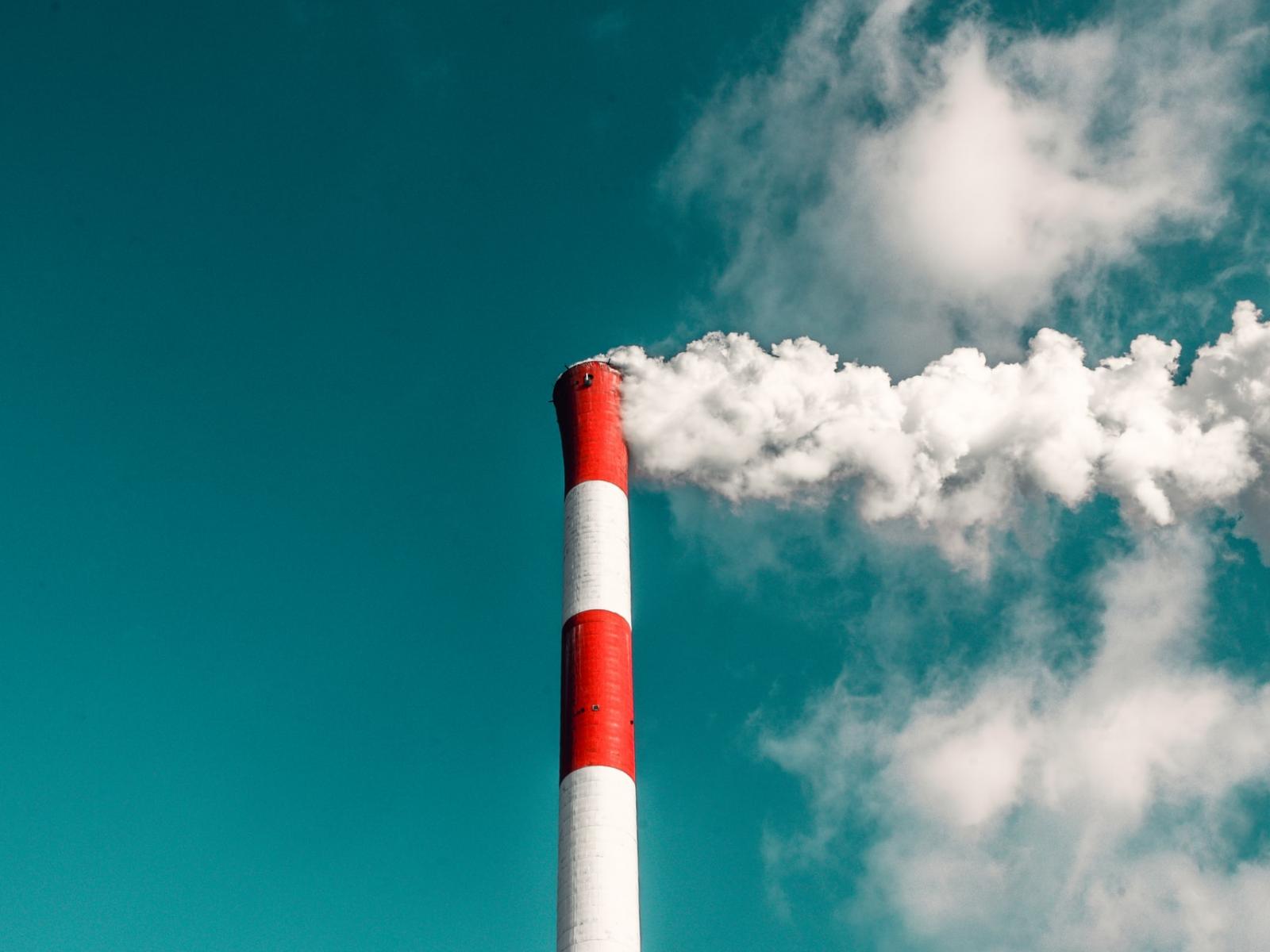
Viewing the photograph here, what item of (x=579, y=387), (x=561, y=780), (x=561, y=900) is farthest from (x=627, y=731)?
(x=579, y=387)

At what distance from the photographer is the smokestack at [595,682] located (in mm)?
29594

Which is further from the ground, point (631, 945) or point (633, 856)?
point (633, 856)

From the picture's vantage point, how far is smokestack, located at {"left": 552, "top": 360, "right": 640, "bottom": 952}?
29594 millimetres

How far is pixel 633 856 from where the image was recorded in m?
30.7

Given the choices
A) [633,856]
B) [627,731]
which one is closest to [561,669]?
[627,731]

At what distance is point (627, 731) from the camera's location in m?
33.2

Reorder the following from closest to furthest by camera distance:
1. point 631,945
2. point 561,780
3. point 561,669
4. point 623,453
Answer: point 631,945 → point 561,780 → point 561,669 → point 623,453

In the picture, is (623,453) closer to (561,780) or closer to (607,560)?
(607,560)

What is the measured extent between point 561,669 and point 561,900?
704 centimetres

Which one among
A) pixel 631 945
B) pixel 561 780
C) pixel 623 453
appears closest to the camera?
pixel 631 945

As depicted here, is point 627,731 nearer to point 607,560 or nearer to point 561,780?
point 561,780

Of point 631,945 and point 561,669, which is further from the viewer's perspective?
point 561,669

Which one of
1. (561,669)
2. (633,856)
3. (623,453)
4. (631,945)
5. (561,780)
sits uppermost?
(623,453)

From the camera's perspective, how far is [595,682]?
110ft
